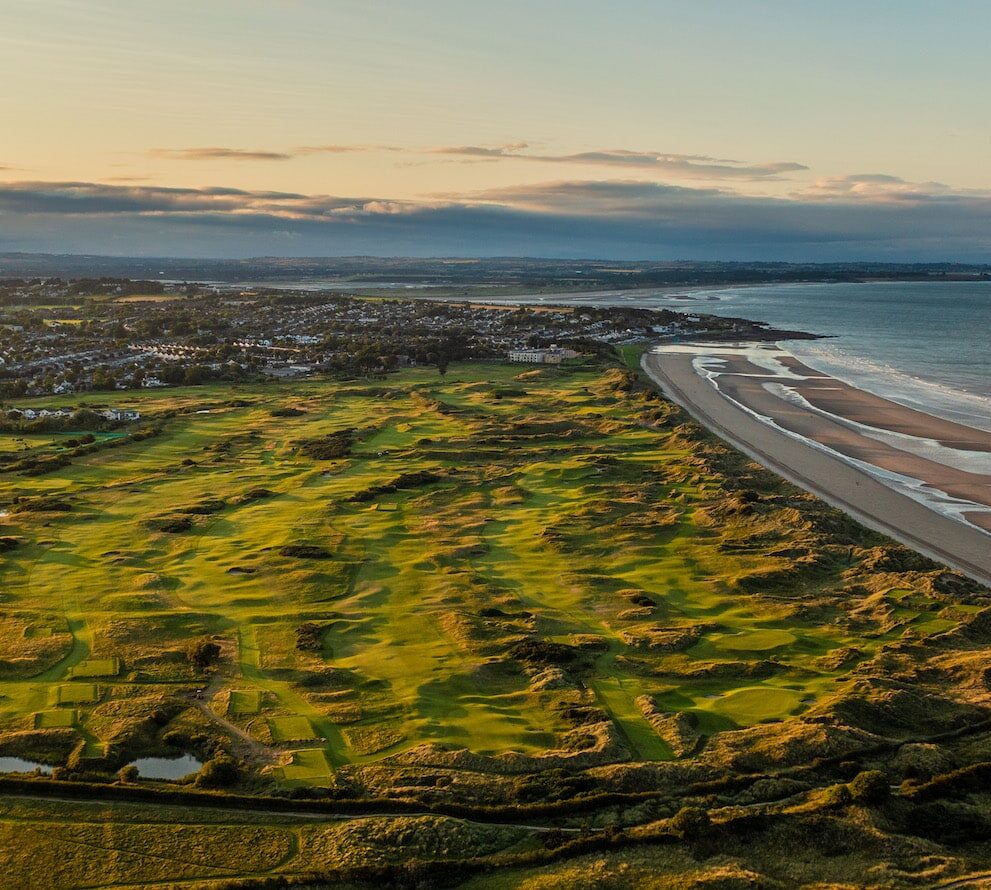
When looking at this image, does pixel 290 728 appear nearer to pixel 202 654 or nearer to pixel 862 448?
pixel 202 654

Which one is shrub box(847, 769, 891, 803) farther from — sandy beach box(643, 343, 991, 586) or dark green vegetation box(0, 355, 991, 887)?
sandy beach box(643, 343, 991, 586)

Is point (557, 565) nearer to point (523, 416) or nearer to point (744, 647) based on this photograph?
point (744, 647)

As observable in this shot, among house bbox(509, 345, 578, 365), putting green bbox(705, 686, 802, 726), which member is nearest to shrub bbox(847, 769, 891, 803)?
putting green bbox(705, 686, 802, 726)

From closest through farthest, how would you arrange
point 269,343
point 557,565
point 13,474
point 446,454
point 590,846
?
point 590,846, point 557,565, point 13,474, point 446,454, point 269,343

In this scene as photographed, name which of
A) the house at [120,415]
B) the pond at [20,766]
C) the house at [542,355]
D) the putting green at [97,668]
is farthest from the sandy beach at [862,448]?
the house at [120,415]

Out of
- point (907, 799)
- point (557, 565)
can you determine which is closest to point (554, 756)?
point (907, 799)

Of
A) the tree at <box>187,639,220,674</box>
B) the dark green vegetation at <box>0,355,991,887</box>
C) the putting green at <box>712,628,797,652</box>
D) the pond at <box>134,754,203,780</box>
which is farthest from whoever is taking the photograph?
the putting green at <box>712,628,797,652</box>

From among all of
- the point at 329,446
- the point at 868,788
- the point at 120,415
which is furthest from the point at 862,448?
the point at 120,415
